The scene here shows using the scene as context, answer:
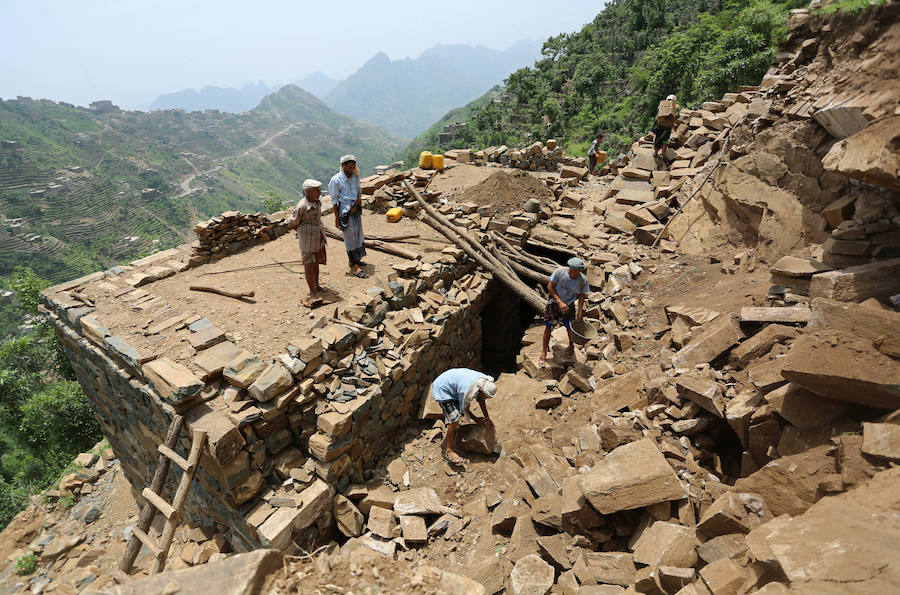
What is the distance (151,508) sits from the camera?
4.16 metres

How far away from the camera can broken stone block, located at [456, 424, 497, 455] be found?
532 centimetres

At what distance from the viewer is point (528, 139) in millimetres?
27344

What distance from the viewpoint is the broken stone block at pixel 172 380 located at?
4.28 metres

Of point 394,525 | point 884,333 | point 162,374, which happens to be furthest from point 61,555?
Result: point 884,333

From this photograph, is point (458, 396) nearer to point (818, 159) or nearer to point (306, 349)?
point (306, 349)

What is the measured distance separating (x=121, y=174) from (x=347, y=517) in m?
73.9

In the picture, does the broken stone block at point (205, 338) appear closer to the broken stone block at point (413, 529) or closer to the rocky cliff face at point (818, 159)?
the broken stone block at point (413, 529)

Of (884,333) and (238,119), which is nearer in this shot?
(884,333)

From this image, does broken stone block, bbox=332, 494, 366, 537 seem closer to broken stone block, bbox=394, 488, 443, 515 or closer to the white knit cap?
broken stone block, bbox=394, 488, 443, 515

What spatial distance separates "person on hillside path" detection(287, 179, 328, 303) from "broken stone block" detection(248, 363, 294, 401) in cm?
174

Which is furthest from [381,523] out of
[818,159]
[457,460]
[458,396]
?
[818,159]

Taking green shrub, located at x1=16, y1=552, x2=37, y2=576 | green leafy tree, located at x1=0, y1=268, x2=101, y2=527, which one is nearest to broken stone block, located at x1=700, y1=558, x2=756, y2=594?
green shrub, located at x1=16, y1=552, x2=37, y2=576

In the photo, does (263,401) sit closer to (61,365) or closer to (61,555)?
(61,555)

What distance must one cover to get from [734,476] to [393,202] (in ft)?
27.7
